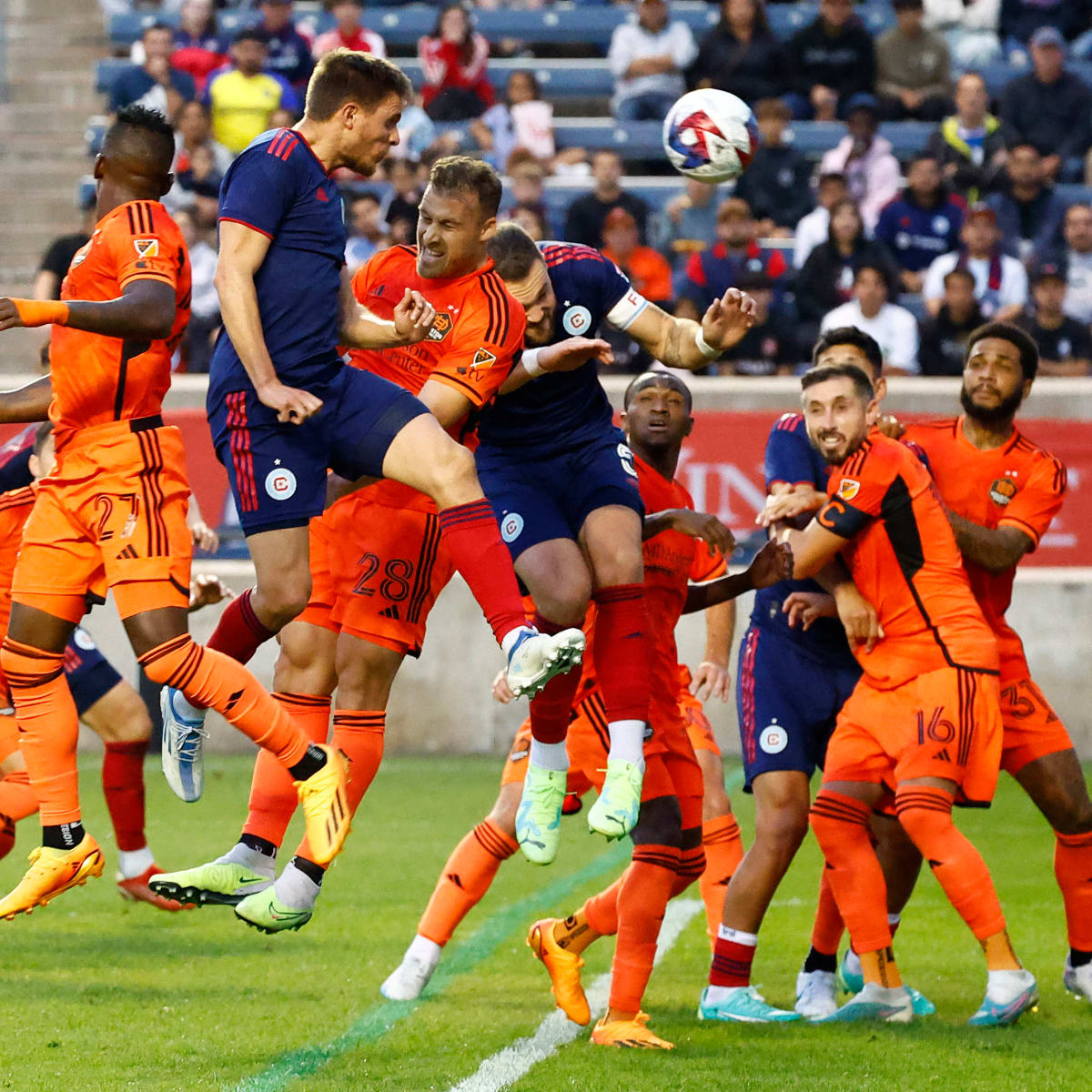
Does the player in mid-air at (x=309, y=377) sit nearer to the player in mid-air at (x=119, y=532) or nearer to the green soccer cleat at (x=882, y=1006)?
the player in mid-air at (x=119, y=532)

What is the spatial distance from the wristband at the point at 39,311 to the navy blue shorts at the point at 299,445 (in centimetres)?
57

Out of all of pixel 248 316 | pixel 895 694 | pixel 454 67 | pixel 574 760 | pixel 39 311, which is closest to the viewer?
pixel 39 311

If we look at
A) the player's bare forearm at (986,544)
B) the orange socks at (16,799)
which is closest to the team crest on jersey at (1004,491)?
the player's bare forearm at (986,544)

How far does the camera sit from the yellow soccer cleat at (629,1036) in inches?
239

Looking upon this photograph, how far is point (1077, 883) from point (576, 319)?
2.89m

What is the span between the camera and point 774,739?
21.8 ft

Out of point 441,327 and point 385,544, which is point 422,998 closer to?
point 385,544

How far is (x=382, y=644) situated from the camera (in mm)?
6488

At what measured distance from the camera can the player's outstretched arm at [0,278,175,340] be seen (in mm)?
5305

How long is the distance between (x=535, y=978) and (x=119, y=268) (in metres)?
3.34

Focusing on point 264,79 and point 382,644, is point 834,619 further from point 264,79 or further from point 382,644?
point 264,79

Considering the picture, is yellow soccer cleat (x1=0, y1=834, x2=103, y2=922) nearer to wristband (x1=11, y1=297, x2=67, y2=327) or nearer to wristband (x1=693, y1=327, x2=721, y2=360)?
wristband (x1=11, y1=297, x2=67, y2=327)

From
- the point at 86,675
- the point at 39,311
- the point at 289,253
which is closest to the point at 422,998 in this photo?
the point at 86,675

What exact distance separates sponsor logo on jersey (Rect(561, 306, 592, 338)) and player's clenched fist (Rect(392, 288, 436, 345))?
0.92 metres
